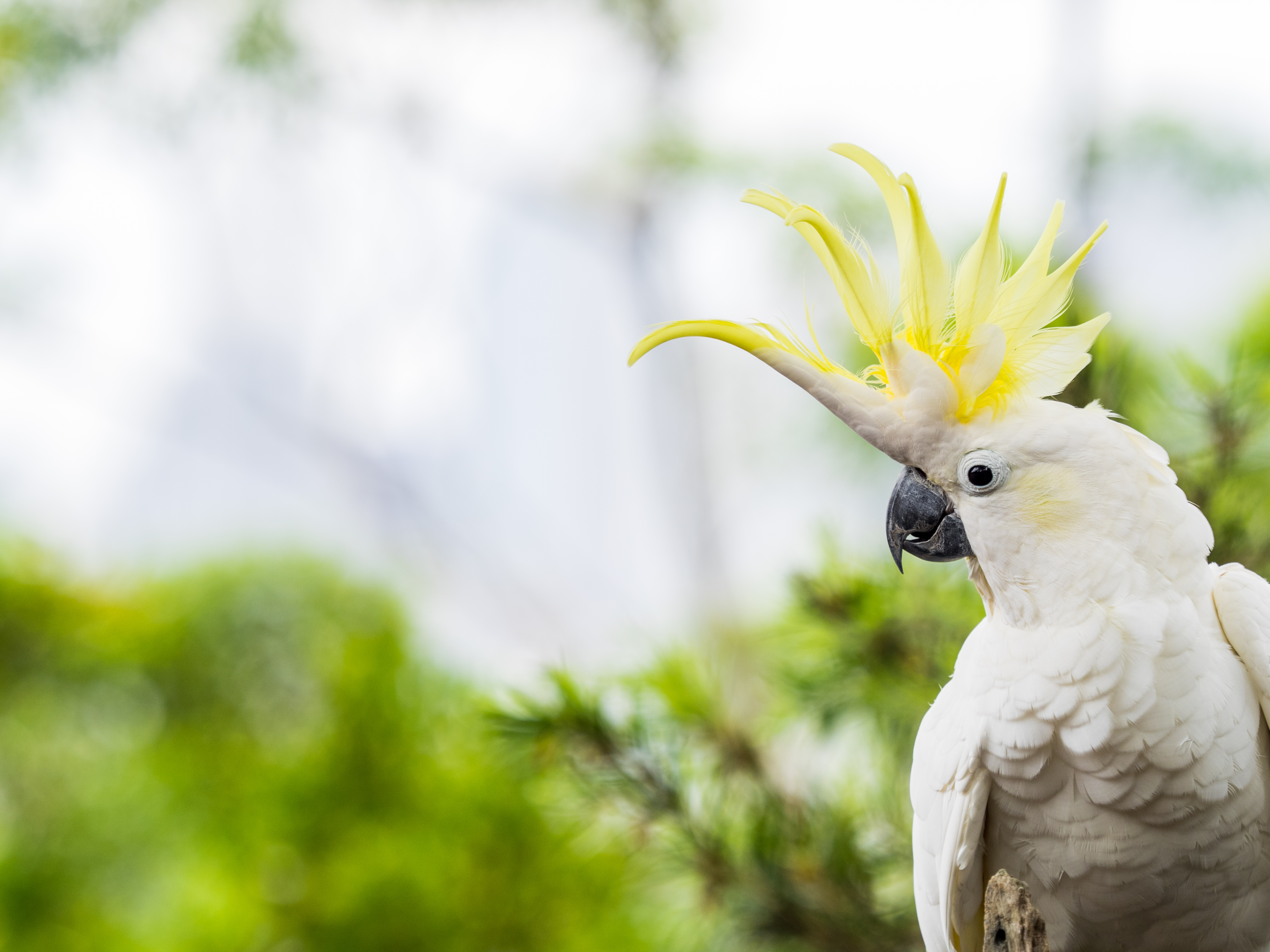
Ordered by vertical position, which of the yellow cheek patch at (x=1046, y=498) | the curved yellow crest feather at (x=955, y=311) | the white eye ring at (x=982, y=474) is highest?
the curved yellow crest feather at (x=955, y=311)

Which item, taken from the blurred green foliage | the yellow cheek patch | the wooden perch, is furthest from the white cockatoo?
the blurred green foliage

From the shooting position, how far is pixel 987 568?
2.06ft

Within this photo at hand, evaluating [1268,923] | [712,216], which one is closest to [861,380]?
[1268,923]

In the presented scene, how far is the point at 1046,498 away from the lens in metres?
0.60

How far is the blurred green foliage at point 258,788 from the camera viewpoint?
1.44m

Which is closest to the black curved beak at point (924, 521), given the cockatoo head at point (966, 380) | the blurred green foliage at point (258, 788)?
the cockatoo head at point (966, 380)

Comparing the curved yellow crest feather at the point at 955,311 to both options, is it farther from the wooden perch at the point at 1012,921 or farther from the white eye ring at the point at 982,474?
the wooden perch at the point at 1012,921

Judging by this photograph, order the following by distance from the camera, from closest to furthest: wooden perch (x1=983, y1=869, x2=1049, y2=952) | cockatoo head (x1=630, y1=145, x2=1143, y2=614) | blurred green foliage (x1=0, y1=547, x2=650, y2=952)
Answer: wooden perch (x1=983, y1=869, x2=1049, y2=952)
cockatoo head (x1=630, y1=145, x2=1143, y2=614)
blurred green foliage (x1=0, y1=547, x2=650, y2=952)

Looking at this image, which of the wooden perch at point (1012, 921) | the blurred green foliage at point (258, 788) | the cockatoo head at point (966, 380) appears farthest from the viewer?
the blurred green foliage at point (258, 788)

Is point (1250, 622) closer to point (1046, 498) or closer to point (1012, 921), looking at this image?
point (1046, 498)

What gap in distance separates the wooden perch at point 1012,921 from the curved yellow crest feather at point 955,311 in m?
0.28

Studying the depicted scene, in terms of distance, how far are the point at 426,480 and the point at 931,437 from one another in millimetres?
3088

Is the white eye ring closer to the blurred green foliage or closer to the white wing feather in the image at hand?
the white wing feather

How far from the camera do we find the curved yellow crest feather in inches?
23.9
